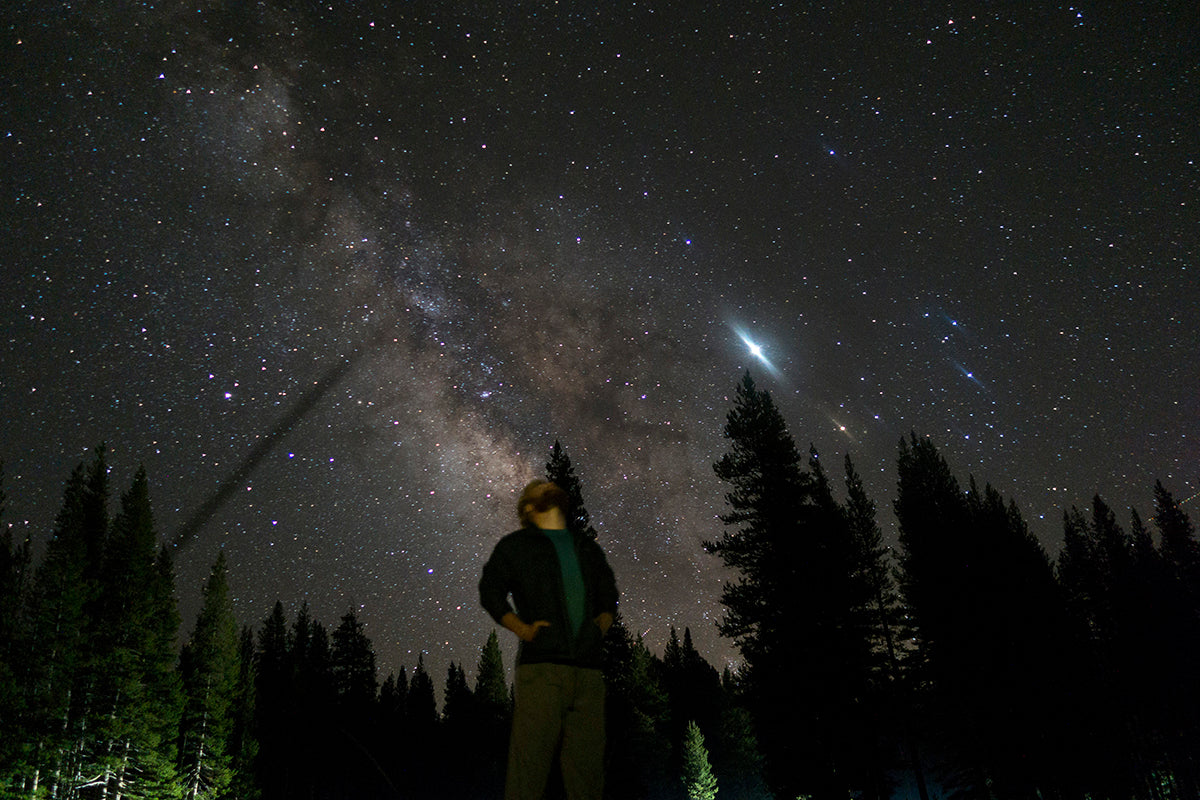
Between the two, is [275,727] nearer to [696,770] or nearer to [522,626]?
[696,770]

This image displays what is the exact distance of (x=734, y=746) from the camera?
7131 cm

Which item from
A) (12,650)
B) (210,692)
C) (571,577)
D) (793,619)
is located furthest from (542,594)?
(210,692)

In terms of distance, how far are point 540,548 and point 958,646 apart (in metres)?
26.8

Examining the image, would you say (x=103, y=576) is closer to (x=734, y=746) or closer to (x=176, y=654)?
(x=176, y=654)

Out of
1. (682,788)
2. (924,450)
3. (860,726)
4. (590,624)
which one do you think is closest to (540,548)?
(590,624)

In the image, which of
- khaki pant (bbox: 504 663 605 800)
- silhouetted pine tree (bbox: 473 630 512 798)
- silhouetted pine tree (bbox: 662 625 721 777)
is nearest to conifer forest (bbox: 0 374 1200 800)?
khaki pant (bbox: 504 663 605 800)

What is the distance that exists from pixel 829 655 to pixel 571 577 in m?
17.4

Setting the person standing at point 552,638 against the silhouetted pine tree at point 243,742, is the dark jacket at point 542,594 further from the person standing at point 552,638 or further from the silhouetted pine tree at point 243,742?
the silhouetted pine tree at point 243,742

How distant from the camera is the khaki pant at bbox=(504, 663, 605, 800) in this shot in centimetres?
325

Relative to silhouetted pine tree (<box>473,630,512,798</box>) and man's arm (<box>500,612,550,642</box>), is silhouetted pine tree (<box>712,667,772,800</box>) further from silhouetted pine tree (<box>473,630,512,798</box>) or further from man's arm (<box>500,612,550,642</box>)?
man's arm (<box>500,612,550,642</box>)

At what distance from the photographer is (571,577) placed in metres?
3.73

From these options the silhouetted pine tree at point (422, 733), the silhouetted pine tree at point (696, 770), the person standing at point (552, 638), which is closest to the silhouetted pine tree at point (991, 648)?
the person standing at point (552, 638)

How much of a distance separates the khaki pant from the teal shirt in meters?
0.27

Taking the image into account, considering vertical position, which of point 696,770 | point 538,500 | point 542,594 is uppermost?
point 538,500
